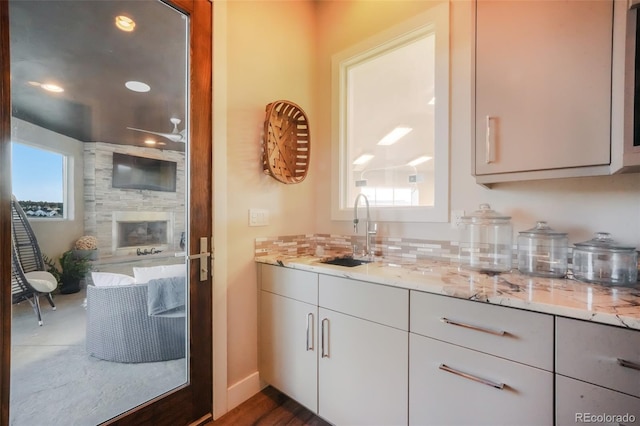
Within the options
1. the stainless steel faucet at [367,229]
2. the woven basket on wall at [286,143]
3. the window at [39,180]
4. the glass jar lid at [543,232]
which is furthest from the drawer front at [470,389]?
the window at [39,180]

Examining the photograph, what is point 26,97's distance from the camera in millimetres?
1035

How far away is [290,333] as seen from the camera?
1669 millimetres

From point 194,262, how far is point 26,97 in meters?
0.98

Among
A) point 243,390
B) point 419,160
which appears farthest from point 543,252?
point 243,390

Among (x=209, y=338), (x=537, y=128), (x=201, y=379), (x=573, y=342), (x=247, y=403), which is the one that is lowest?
(x=247, y=403)

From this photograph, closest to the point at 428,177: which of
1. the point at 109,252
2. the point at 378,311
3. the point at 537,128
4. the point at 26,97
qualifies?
the point at 537,128

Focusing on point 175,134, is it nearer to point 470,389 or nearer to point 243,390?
point 243,390

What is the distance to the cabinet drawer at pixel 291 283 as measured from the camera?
1.56 m

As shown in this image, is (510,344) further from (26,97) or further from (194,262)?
(26,97)

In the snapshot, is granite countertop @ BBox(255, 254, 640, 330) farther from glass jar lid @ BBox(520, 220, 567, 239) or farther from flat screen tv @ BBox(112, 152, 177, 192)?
flat screen tv @ BBox(112, 152, 177, 192)

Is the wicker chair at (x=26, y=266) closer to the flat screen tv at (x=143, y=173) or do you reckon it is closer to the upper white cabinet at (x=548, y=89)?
the flat screen tv at (x=143, y=173)

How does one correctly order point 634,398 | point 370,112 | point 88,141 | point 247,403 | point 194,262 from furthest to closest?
point 370,112 → point 247,403 → point 194,262 → point 88,141 → point 634,398

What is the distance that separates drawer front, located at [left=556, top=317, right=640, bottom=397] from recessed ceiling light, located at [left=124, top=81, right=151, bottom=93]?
6.67ft

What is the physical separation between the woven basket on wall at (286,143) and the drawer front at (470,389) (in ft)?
4.43
